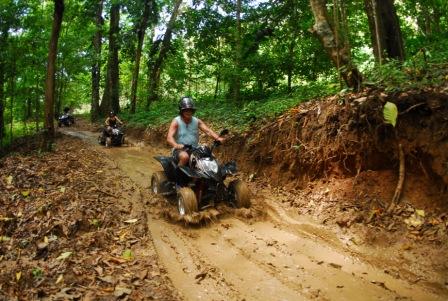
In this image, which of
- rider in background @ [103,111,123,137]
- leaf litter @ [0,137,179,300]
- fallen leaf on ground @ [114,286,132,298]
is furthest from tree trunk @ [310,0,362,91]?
rider in background @ [103,111,123,137]

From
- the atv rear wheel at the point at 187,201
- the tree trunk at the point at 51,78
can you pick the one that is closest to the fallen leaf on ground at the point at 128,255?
the atv rear wheel at the point at 187,201

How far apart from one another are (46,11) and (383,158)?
19.0 metres

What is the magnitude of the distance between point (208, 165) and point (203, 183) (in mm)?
415

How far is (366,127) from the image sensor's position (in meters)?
6.61

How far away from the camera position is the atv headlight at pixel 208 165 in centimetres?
679

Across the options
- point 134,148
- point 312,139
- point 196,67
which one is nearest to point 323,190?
point 312,139

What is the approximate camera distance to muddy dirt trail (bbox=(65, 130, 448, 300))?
4434 mm

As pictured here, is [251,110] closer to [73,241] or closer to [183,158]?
[183,158]

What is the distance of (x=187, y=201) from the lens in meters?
6.64

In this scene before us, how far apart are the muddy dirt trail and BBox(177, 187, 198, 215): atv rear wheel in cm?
29

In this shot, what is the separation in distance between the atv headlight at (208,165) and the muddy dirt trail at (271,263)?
32.4 inches

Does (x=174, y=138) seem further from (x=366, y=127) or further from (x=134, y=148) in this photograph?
(x=134, y=148)

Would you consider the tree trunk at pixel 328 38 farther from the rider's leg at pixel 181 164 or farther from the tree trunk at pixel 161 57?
the tree trunk at pixel 161 57

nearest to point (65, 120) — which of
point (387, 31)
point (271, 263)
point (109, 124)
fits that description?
point (109, 124)
